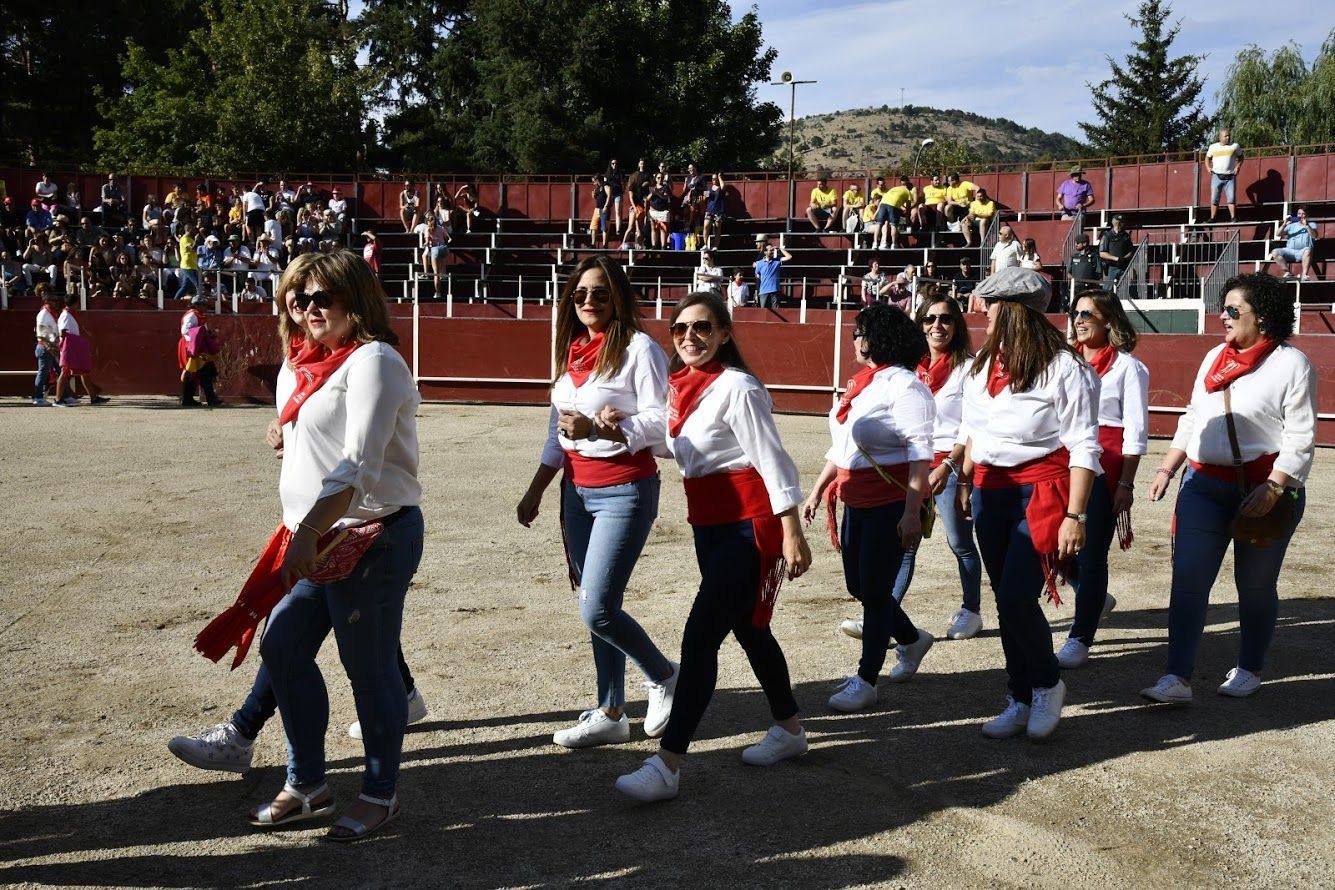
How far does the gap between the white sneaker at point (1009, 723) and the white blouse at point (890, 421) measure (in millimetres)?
1043

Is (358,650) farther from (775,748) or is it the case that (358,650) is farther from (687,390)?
(775,748)

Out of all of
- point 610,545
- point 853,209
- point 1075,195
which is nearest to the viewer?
point 610,545

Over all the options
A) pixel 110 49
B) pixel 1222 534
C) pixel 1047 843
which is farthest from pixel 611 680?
pixel 110 49

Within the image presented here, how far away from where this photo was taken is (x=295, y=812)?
3.94 meters

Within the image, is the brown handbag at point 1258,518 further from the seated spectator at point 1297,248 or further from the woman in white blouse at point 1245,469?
the seated spectator at point 1297,248

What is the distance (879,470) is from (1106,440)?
4.93 feet

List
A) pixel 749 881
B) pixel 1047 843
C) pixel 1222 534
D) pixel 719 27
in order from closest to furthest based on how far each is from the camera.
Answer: pixel 749 881 < pixel 1047 843 < pixel 1222 534 < pixel 719 27

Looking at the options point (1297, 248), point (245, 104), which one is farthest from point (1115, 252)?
point (245, 104)

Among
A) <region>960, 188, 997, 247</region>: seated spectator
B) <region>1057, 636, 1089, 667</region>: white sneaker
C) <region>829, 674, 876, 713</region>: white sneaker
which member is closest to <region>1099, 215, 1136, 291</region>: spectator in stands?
<region>960, 188, 997, 247</region>: seated spectator

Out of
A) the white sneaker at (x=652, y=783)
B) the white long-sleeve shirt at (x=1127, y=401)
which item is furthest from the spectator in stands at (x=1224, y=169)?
the white sneaker at (x=652, y=783)

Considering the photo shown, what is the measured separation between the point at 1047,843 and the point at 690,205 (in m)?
24.0

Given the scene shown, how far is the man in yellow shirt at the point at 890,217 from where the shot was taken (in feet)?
79.2

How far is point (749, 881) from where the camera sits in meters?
3.57

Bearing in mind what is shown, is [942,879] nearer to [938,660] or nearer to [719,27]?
[938,660]
